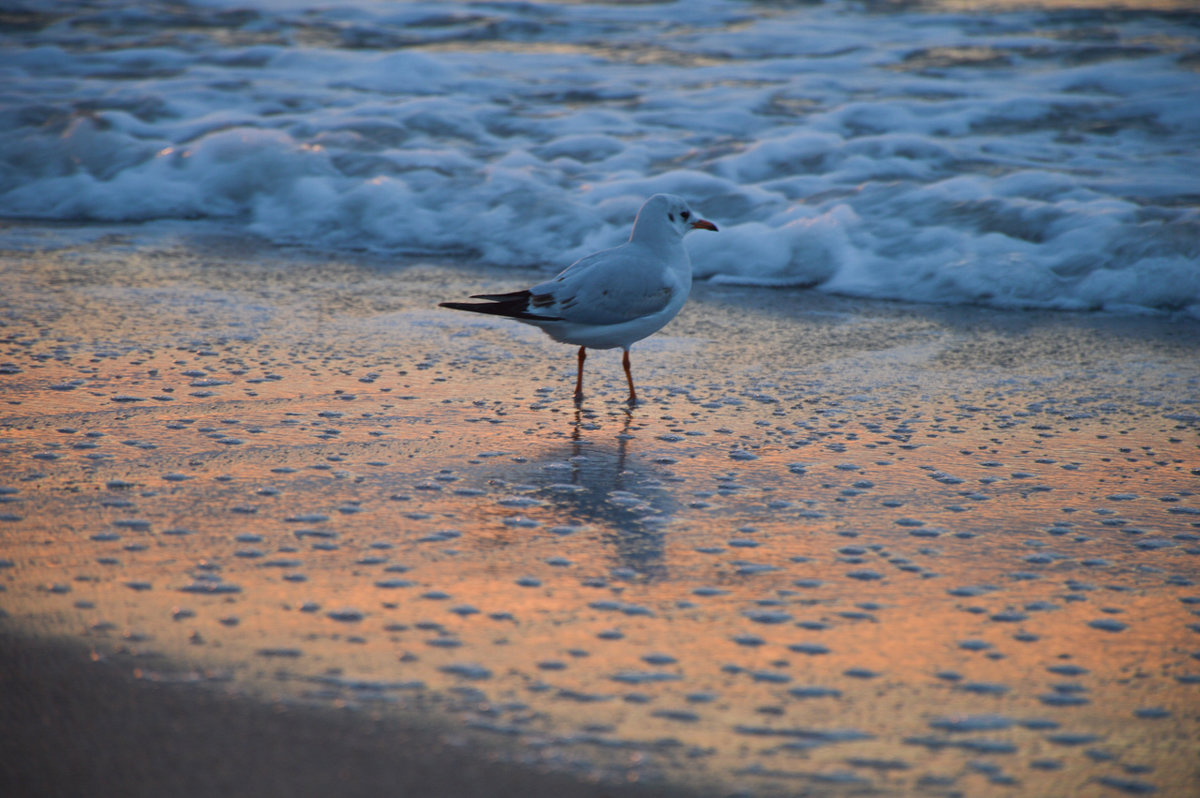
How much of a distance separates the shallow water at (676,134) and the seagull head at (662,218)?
195cm

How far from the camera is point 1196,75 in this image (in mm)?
10344

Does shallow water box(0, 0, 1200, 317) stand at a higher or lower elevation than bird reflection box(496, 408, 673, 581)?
higher

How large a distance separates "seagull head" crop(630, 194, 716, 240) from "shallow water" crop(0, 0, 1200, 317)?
1.95 m

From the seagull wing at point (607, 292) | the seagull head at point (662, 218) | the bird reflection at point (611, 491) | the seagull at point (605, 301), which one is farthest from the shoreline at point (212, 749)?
the seagull head at point (662, 218)

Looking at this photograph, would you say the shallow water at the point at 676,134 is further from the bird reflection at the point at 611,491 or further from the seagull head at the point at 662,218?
the bird reflection at the point at 611,491

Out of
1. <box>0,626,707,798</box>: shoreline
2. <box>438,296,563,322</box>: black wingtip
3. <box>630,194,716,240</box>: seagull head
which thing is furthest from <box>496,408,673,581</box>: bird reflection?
<box>630,194,716,240</box>: seagull head

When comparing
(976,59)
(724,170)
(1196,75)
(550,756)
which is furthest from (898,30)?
(550,756)

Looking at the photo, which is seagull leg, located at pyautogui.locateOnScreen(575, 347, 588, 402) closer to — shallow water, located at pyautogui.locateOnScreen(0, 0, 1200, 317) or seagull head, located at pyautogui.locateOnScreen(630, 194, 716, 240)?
seagull head, located at pyautogui.locateOnScreen(630, 194, 716, 240)

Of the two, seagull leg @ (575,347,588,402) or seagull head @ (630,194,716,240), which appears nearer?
seagull leg @ (575,347,588,402)

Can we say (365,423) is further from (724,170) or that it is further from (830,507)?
(724,170)

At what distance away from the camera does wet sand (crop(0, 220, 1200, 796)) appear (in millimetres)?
2109

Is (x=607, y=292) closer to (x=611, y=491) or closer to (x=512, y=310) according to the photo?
(x=512, y=310)

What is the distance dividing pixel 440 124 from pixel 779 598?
26.1 ft

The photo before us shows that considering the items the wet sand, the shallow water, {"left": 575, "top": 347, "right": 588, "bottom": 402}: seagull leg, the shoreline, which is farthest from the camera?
the shallow water
